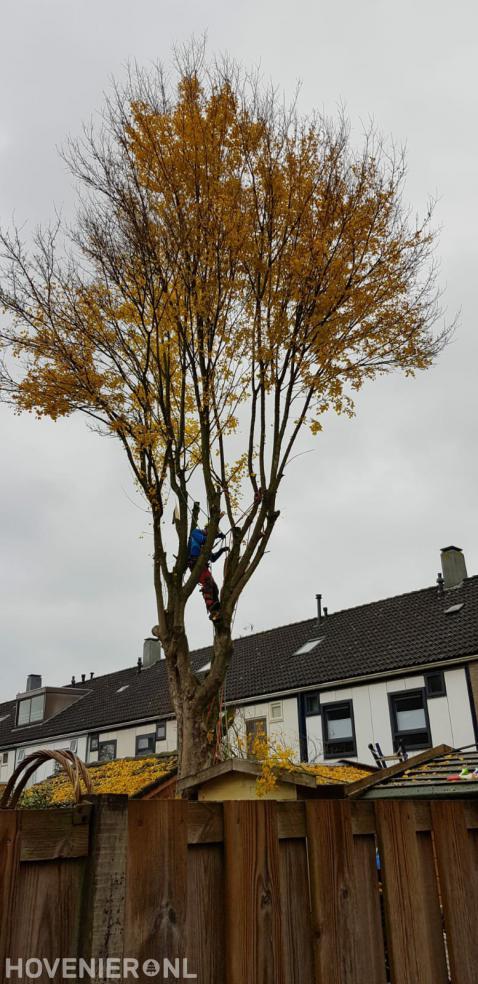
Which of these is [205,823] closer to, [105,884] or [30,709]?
[105,884]

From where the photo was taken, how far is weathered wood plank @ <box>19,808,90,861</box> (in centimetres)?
197

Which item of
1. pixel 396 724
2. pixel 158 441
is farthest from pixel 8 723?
pixel 158 441

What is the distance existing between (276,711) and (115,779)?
10.7m

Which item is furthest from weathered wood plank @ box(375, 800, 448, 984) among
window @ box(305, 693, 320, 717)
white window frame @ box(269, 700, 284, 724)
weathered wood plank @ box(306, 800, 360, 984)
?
white window frame @ box(269, 700, 284, 724)

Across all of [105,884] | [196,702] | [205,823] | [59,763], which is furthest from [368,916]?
[196,702]

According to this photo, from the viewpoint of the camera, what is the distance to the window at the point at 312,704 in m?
23.1

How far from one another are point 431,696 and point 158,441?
1457 cm

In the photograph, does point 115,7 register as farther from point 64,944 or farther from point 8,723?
point 8,723

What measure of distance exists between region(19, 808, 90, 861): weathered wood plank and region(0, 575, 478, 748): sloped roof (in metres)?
19.4

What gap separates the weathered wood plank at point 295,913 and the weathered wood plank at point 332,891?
3 centimetres

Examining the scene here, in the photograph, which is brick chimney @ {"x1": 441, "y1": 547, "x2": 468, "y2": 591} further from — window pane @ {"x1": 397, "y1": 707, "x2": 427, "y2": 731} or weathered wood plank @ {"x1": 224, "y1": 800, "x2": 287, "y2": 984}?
weathered wood plank @ {"x1": 224, "y1": 800, "x2": 287, "y2": 984}

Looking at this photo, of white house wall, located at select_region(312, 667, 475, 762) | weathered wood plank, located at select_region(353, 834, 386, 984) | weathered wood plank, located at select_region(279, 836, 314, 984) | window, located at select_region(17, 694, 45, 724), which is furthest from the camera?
window, located at select_region(17, 694, 45, 724)

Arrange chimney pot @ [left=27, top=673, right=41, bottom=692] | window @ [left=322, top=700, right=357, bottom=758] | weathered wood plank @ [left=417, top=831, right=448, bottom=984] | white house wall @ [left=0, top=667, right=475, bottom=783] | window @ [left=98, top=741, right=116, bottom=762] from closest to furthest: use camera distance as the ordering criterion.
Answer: weathered wood plank @ [left=417, top=831, right=448, bottom=984] → white house wall @ [left=0, top=667, right=475, bottom=783] → window @ [left=322, top=700, right=357, bottom=758] → window @ [left=98, top=741, right=116, bottom=762] → chimney pot @ [left=27, top=673, right=41, bottom=692]

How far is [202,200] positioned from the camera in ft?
28.7
